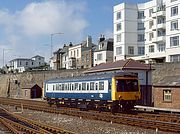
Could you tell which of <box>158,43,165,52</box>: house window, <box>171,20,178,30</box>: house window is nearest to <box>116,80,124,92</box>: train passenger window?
<box>171,20,178,30</box>: house window

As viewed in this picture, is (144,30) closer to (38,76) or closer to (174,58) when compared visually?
(174,58)

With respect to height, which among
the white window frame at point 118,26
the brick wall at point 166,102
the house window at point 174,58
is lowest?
the brick wall at point 166,102

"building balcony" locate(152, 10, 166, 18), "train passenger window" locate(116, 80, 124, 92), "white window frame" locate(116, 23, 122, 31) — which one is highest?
"building balcony" locate(152, 10, 166, 18)

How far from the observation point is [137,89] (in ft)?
92.4

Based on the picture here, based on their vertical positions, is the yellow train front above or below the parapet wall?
below

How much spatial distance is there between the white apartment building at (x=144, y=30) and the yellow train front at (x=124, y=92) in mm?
35276

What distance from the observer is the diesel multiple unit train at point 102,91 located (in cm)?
2734

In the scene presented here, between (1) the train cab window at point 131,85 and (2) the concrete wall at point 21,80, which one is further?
(2) the concrete wall at point 21,80

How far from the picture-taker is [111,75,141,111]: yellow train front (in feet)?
89.1

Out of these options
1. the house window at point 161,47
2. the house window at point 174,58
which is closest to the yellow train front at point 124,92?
the house window at point 174,58

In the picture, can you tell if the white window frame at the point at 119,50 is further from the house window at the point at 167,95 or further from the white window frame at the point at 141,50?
the house window at the point at 167,95

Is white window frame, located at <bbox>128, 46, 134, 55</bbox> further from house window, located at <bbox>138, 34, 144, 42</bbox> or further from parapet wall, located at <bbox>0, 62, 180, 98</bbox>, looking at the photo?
parapet wall, located at <bbox>0, 62, 180, 98</bbox>

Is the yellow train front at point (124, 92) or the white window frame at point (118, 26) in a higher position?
the white window frame at point (118, 26)

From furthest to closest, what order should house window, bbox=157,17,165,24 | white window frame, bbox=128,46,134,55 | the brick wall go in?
white window frame, bbox=128,46,134,55
house window, bbox=157,17,165,24
the brick wall
